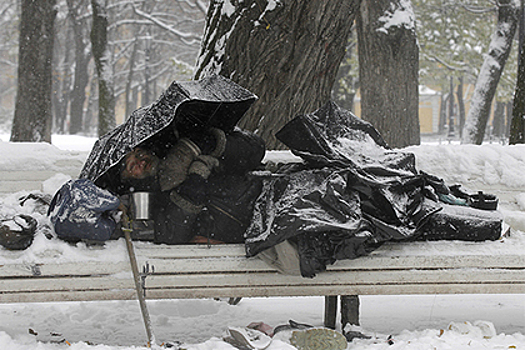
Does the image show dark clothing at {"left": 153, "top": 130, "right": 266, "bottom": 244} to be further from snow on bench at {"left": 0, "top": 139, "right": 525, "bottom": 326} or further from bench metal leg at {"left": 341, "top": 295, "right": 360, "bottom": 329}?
bench metal leg at {"left": 341, "top": 295, "right": 360, "bottom": 329}

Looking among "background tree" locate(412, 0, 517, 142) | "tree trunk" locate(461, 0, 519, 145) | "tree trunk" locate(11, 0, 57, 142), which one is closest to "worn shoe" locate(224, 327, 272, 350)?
"tree trunk" locate(11, 0, 57, 142)

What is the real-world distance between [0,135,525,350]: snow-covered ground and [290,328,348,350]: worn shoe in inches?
3.9

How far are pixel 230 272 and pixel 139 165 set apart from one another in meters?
0.85

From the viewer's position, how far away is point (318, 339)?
317 cm

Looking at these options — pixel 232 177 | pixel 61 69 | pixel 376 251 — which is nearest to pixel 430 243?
pixel 376 251

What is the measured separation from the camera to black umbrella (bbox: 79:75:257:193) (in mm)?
3084

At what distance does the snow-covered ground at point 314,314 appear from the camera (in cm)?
319

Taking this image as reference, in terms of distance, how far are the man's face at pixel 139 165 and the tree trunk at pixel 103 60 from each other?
909cm

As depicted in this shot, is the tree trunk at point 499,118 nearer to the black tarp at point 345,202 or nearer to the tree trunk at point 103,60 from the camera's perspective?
the tree trunk at point 103,60

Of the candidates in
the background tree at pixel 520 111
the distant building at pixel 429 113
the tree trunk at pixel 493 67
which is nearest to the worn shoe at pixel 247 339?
the background tree at pixel 520 111

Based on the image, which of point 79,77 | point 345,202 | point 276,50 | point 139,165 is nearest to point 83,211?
point 139,165

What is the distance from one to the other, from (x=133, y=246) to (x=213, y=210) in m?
Answer: 0.51

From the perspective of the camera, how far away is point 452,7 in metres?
15.5

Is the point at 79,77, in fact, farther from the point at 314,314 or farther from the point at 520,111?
the point at 314,314
